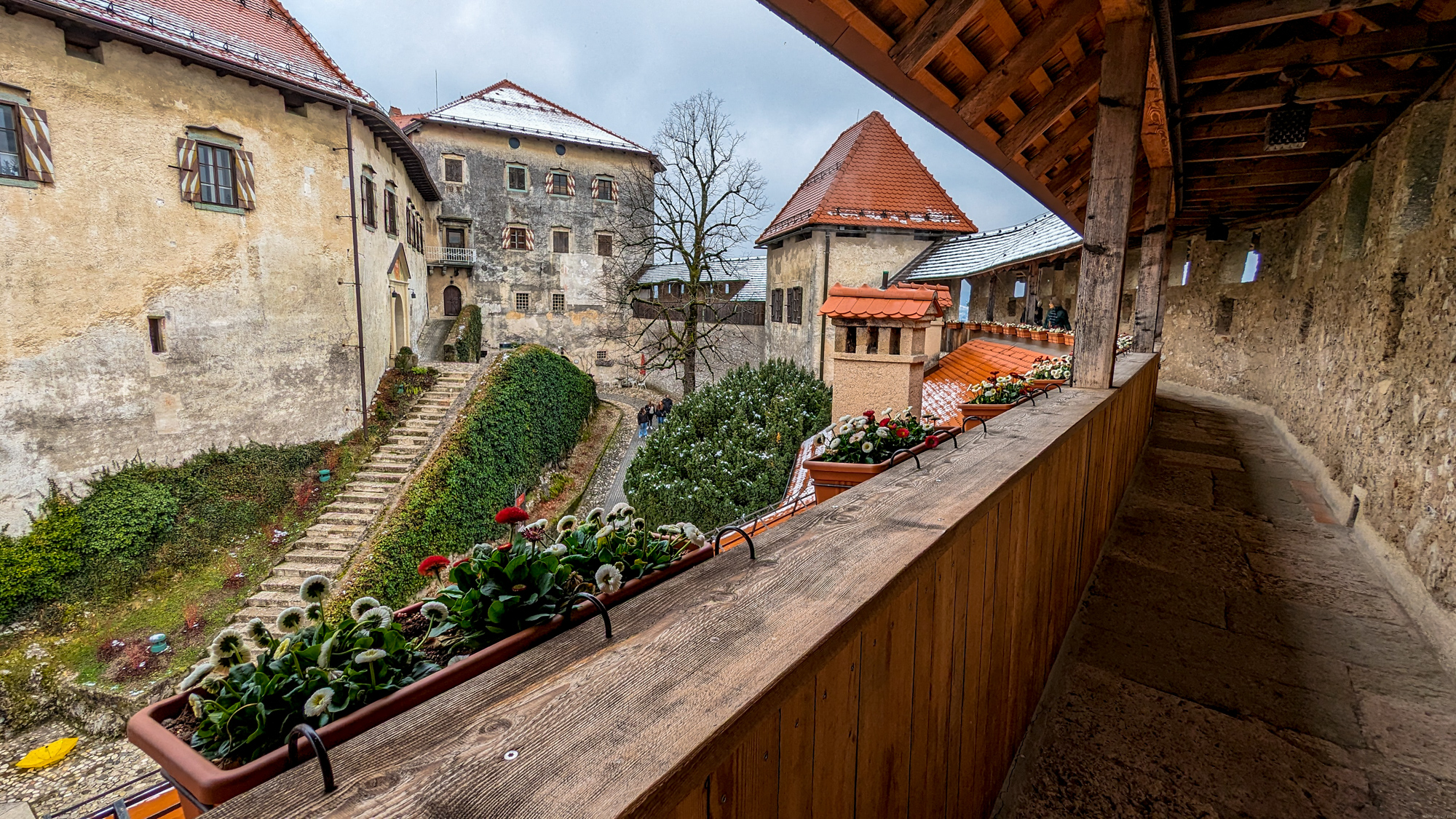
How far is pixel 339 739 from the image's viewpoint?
0.85 meters

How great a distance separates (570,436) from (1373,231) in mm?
14861

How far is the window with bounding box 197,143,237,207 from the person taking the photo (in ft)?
32.7

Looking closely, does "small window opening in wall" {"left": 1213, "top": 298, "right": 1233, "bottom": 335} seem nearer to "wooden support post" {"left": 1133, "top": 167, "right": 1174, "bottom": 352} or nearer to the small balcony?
"wooden support post" {"left": 1133, "top": 167, "right": 1174, "bottom": 352}

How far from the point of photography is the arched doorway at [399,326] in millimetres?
15828

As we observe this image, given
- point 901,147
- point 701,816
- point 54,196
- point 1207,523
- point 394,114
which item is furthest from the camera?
point 394,114

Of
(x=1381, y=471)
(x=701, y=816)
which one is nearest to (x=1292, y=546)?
(x=1381, y=471)

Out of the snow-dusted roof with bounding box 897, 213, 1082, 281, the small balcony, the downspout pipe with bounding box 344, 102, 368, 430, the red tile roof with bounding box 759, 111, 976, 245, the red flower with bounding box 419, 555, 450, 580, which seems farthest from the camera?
the small balcony

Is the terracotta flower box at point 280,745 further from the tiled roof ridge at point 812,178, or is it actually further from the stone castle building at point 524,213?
the stone castle building at point 524,213

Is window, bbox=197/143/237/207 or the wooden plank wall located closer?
the wooden plank wall

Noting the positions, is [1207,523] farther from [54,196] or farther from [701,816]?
[54,196]

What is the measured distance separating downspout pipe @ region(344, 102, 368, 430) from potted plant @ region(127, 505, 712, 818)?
12927mm

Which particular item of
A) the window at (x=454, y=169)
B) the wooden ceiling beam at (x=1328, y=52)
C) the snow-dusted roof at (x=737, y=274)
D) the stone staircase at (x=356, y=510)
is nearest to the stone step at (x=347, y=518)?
the stone staircase at (x=356, y=510)

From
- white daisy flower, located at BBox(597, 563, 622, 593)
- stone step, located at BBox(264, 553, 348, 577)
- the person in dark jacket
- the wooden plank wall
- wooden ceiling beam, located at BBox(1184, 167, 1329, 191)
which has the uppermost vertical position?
wooden ceiling beam, located at BBox(1184, 167, 1329, 191)

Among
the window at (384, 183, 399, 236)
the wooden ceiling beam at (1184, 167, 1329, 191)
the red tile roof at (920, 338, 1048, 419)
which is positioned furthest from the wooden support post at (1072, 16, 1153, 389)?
the window at (384, 183, 399, 236)
